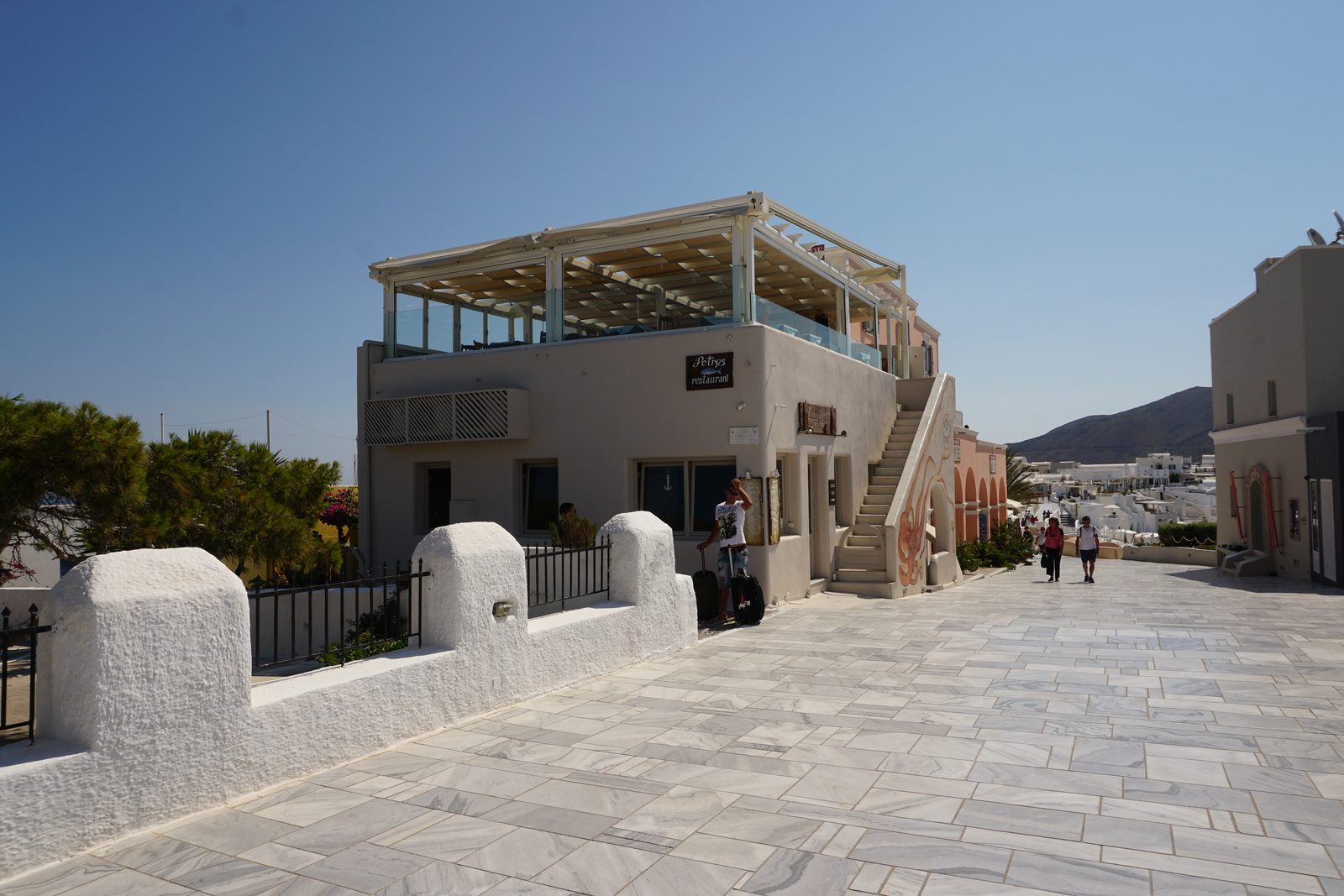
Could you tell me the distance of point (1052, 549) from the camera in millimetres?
20250

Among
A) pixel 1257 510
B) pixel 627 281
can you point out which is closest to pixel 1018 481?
pixel 1257 510

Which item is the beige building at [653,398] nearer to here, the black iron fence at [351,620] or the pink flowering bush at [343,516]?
the pink flowering bush at [343,516]

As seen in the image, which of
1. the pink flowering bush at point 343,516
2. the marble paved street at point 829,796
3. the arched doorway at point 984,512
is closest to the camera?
the marble paved street at point 829,796

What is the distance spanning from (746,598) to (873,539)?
5046 millimetres

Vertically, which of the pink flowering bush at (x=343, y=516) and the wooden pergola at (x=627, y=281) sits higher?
the wooden pergola at (x=627, y=281)

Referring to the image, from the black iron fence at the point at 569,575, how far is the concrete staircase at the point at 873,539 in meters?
6.92

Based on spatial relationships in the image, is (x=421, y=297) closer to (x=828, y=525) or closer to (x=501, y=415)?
(x=501, y=415)

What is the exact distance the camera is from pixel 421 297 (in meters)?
16.6

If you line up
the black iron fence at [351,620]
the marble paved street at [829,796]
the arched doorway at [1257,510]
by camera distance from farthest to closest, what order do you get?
the arched doorway at [1257,510], the black iron fence at [351,620], the marble paved street at [829,796]

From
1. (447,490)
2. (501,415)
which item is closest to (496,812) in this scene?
(501,415)

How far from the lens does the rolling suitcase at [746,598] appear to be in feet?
35.8

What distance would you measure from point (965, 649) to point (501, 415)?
8064 millimetres

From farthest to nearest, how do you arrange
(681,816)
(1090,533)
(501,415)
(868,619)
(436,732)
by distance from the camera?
(1090,533) → (501,415) → (868,619) → (436,732) → (681,816)

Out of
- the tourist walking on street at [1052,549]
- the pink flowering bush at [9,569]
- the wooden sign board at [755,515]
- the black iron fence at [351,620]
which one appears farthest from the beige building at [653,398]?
the pink flowering bush at [9,569]
